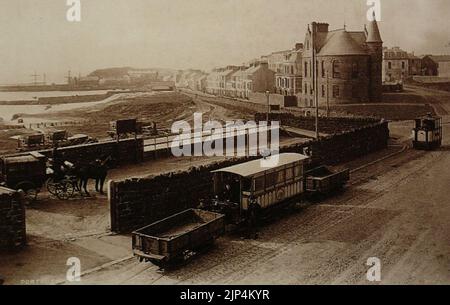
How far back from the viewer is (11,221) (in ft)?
51.1

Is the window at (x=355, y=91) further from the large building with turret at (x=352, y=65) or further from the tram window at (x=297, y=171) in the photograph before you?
the tram window at (x=297, y=171)

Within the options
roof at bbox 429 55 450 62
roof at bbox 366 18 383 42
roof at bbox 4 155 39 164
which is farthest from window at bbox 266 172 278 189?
roof at bbox 429 55 450 62

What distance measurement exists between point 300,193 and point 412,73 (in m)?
93.2

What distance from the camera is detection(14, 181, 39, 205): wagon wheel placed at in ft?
66.1

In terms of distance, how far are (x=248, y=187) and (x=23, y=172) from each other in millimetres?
9489

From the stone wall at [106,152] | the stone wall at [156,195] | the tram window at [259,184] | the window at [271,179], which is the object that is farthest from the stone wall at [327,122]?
the tram window at [259,184]

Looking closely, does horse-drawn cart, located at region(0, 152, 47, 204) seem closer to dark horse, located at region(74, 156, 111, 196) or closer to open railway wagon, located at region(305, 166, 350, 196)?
dark horse, located at region(74, 156, 111, 196)

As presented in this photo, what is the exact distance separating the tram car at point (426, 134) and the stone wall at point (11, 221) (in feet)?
95.4

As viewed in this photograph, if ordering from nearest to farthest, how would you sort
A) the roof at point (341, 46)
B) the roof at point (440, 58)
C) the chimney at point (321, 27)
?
the roof at point (341, 46)
the chimney at point (321, 27)
the roof at point (440, 58)

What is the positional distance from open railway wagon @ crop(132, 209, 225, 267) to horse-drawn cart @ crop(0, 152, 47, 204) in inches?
296

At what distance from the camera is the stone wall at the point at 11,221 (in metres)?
15.5

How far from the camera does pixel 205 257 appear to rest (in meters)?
15.5

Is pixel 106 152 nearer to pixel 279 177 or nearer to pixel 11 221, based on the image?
pixel 279 177
